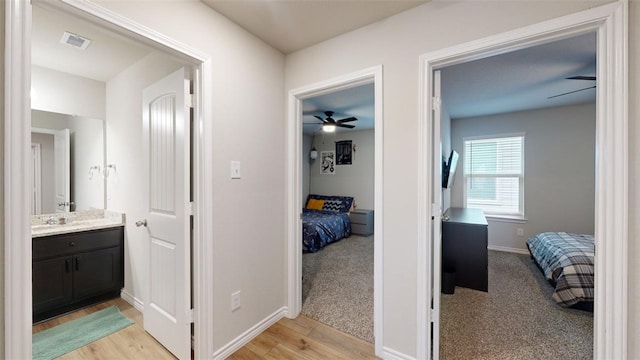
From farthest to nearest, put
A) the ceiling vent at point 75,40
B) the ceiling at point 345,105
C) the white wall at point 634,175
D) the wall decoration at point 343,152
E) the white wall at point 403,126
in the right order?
1. the wall decoration at point 343,152
2. the ceiling at point 345,105
3. the ceiling vent at point 75,40
4. the white wall at point 403,126
5. the white wall at point 634,175

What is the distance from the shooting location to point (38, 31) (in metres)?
1.87

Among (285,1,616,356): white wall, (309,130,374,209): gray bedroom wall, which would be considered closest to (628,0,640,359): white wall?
(285,1,616,356): white wall

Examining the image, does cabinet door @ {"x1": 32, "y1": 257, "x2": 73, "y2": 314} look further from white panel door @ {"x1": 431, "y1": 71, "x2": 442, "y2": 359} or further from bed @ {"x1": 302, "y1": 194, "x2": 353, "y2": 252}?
white panel door @ {"x1": 431, "y1": 71, "x2": 442, "y2": 359}

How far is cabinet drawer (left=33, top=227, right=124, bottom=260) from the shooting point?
2189 mm

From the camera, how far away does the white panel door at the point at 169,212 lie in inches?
66.2

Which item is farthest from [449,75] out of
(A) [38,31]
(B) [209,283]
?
(A) [38,31]

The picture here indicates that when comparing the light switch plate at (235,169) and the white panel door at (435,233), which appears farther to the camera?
the light switch plate at (235,169)

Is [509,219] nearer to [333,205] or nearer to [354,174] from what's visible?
[354,174]

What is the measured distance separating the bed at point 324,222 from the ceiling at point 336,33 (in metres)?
2.10

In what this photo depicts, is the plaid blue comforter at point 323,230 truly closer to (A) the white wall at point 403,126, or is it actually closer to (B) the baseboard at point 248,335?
(B) the baseboard at point 248,335

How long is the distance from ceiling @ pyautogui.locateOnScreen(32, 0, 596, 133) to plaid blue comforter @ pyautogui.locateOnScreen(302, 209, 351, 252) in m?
2.07

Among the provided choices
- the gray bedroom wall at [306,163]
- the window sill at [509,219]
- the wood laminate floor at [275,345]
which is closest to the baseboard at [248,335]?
the wood laminate floor at [275,345]

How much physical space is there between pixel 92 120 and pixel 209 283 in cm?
245

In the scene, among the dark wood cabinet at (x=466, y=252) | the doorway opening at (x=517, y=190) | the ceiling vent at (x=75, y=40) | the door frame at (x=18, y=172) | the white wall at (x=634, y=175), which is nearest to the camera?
the door frame at (x=18, y=172)
